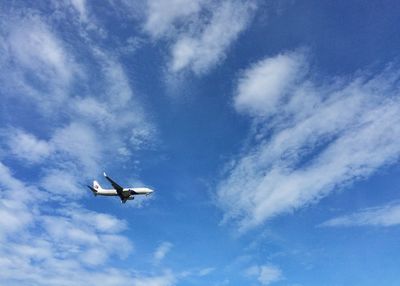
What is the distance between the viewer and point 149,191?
5861 inches

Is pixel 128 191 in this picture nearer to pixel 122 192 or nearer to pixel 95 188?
pixel 122 192

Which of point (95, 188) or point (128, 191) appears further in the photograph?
point (95, 188)

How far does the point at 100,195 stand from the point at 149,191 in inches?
749

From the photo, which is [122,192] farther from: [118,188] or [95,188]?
[95,188]

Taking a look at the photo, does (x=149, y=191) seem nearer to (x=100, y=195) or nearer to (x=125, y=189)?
(x=125, y=189)

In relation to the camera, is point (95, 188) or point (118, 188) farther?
point (95, 188)

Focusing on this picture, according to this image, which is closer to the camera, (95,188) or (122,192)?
(122,192)

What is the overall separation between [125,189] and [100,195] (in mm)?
14020

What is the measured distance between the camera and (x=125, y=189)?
5669 inches

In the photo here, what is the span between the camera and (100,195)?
152375 mm

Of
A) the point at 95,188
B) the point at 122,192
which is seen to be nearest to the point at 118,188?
the point at 122,192

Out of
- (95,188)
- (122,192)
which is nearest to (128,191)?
(122,192)

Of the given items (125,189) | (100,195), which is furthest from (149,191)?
(100,195)
